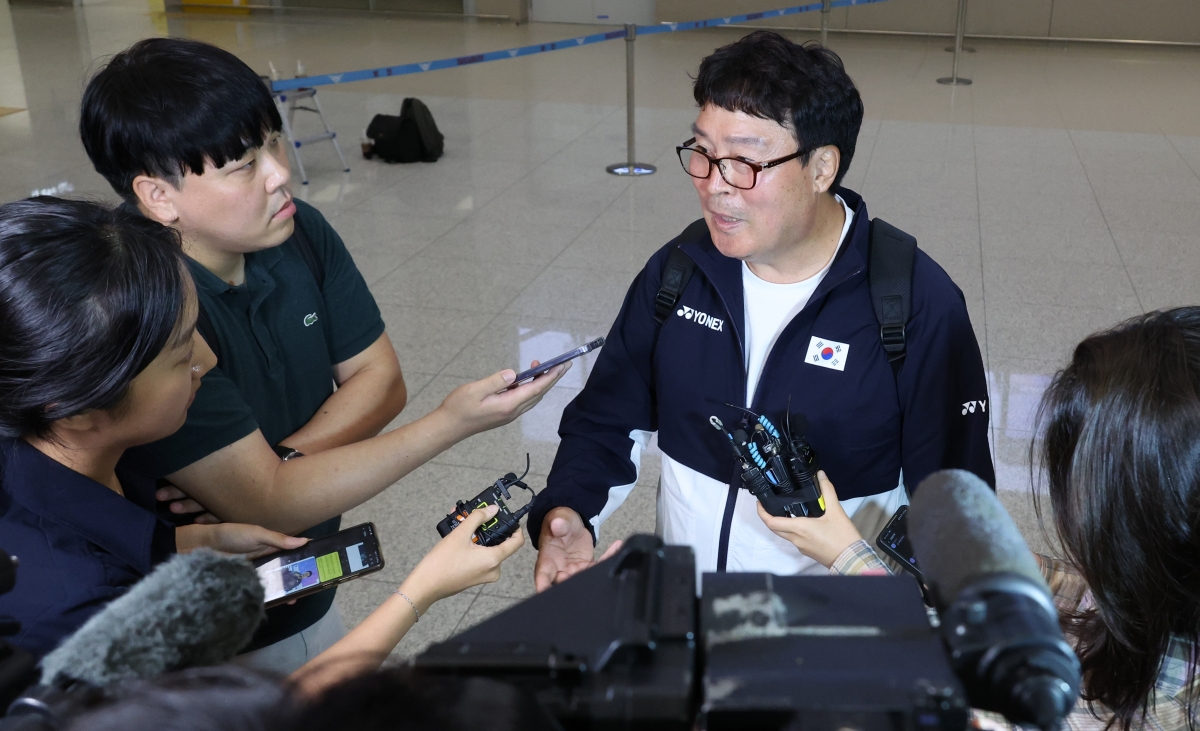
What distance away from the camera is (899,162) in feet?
21.7

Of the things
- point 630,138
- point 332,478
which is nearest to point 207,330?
point 332,478

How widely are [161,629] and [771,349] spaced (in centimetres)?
129

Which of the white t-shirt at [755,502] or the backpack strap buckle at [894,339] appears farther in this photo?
the white t-shirt at [755,502]

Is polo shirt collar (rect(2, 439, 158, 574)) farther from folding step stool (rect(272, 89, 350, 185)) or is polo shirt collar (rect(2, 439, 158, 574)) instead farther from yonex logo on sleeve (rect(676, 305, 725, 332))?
folding step stool (rect(272, 89, 350, 185))

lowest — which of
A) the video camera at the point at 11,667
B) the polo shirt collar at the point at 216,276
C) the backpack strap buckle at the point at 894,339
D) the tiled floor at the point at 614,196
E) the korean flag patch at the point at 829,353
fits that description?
the tiled floor at the point at 614,196

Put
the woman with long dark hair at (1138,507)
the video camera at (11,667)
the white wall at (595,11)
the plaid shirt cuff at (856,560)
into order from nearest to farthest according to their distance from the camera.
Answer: the video camera at (11,667) < the woman with long dark hair at (1138,507) < the plaid shirt cuff at (856,560) < the white wall at (595,11)

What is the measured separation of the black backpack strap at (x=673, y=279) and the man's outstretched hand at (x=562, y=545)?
422 millimetres

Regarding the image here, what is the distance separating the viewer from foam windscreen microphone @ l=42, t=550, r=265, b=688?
60cm

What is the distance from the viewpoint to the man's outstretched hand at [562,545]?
5.66ft

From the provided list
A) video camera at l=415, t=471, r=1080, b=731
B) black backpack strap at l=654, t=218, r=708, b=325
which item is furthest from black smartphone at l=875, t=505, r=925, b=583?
video camera at l=415, t=471, r=1080, b=731

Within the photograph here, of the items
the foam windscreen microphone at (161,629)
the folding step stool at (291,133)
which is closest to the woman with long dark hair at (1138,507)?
the foam windscreen microphone at (161,629)

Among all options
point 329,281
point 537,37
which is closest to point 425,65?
point 329,281

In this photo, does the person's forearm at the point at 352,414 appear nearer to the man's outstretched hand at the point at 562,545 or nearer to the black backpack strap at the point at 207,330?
the black backpack strap at the point at 207,330

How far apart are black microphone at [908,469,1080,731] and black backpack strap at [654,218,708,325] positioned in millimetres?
1282
